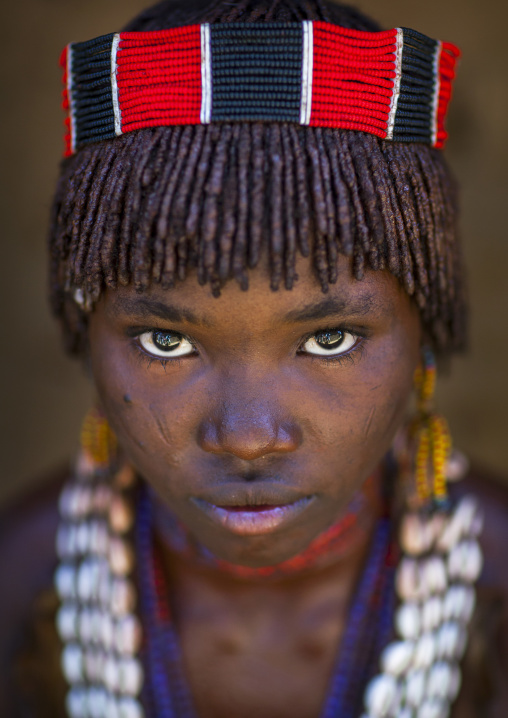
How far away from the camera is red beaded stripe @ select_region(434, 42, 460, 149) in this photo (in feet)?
3.57

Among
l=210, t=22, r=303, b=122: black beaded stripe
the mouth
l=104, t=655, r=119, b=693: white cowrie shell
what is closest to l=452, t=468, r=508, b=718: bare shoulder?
the mouth

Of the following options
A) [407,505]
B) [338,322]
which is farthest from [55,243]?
[407,505]

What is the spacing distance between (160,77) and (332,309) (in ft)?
1.25

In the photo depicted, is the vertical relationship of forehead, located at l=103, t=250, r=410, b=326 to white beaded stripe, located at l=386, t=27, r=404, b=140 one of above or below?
below

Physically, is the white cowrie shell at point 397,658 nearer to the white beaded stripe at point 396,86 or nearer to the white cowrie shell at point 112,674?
the white cowrie shell at point 112,674

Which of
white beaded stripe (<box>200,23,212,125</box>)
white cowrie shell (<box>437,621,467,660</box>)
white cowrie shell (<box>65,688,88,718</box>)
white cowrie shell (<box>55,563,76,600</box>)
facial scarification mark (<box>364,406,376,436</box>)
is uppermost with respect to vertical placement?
white beaded stripe (<box>200,23,212,125</box>)

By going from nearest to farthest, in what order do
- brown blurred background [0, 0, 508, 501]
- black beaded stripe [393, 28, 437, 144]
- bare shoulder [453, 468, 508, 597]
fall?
black beaded stripe [393, 28, 437, 144], bare shoulder [453, 468, 508, 597], brown blurred background [0, 0, 508, 501]

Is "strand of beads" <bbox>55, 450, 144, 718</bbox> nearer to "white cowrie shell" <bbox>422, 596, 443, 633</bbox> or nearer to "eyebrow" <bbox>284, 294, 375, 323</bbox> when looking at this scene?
"white cowrie shell" <bbox>422, 596, 443, 633</bbox>

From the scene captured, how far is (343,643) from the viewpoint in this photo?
1357 mm

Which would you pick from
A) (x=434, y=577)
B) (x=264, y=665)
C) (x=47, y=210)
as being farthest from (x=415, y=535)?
(x=47, y=210)

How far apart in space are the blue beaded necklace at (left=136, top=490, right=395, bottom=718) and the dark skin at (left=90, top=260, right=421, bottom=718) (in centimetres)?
34

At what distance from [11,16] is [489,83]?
1.30 m

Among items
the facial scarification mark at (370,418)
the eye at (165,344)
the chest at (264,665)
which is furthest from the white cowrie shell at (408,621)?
the eye at (165,344)

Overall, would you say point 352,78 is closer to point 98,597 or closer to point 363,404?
point 363,404
